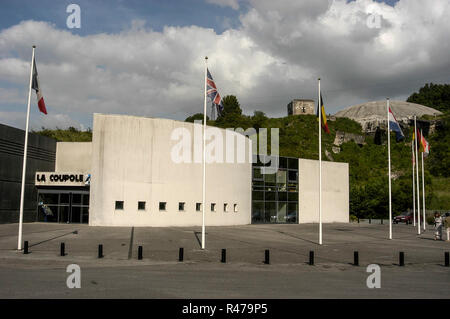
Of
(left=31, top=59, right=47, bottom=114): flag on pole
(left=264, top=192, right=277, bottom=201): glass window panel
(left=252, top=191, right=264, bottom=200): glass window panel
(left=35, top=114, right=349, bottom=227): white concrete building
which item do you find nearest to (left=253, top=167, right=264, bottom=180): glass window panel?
(left=35, top=114, right=349, bottom=227): white concrete building

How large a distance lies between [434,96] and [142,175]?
156 meters

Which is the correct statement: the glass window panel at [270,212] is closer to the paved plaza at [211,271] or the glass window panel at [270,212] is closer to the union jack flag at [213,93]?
the paved plaza at [211,271]

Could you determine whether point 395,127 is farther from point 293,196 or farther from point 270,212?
point 293,196

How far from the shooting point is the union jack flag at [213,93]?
21984mm

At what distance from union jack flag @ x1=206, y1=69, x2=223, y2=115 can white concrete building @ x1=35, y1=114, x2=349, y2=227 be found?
16097 millimetres

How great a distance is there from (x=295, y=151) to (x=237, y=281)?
305ft

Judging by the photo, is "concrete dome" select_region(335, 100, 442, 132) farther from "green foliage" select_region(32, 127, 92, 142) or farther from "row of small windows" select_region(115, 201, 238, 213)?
"row of small windows" select_region(115, 201, 238, 213)

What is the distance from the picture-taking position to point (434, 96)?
16238cm

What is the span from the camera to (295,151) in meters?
104

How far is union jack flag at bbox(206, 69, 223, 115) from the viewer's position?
72.1 feet

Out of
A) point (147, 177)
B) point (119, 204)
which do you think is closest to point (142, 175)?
point (147, 177)

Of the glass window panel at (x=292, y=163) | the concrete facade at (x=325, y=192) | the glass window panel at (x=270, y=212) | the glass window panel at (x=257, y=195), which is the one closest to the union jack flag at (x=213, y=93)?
the glass window panel at (x=257, y=195)

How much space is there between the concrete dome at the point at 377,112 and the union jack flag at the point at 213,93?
107 m

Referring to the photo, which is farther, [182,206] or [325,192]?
[325,192]
